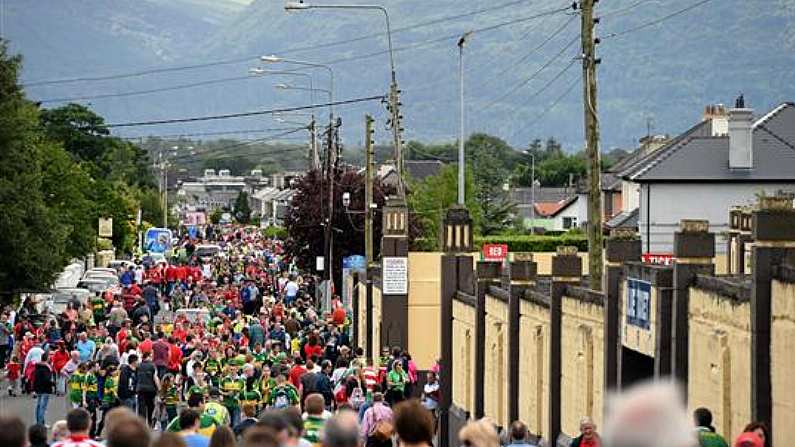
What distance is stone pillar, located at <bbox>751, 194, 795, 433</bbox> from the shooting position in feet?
61.8

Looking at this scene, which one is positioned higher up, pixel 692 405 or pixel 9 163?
pixel 9 163

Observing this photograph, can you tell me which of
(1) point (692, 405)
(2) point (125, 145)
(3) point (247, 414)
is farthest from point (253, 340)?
(2) point (125, 145)

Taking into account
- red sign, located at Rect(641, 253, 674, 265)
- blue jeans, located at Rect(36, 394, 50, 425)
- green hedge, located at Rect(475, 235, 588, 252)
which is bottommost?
blue jeans, located at Rect(36, 394, 50, 425)

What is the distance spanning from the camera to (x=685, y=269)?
21359 millimetres

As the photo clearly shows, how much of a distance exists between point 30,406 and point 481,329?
26.9 ft

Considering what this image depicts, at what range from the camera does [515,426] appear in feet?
56.1

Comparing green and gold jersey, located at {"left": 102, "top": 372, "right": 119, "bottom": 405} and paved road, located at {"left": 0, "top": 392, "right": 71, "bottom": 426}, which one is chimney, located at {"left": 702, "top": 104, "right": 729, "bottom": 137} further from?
green and gold jersey, located at {"left": 102, "top": 372, "right": 119, "bottom": 405}

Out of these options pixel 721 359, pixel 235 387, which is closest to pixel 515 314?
pixel 235 387

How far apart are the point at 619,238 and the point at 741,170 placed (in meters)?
37.3

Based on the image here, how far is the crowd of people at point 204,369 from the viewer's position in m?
24.7

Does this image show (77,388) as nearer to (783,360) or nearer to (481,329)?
(481,329)

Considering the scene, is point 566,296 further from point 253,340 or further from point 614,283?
point 253,340

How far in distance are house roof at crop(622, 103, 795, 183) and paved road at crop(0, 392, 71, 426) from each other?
1096 inches

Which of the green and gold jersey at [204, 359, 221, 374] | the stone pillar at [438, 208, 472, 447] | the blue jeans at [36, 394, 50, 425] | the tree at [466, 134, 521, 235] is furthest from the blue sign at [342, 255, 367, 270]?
the tree at [466, 134, 521, 235]
